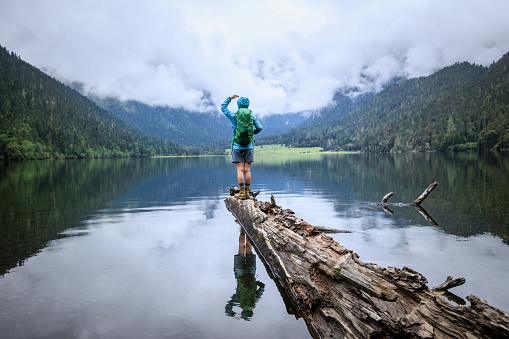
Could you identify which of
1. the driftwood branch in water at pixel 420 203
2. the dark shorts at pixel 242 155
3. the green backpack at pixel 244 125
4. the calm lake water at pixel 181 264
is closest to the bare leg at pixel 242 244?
the calm lake water at pixel 181 264

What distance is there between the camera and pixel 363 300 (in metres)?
4.77

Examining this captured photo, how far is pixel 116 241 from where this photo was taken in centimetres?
1074

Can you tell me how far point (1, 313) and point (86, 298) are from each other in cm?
128

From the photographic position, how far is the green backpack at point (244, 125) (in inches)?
563

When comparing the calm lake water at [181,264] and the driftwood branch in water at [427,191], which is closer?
the calm lake water at [181,264]

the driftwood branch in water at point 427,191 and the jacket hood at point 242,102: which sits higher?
the jacket hood at point 242,102

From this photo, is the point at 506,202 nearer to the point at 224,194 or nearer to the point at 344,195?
the point at 344,195

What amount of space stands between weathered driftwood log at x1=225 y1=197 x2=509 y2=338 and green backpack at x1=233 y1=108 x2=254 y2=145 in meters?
7.34

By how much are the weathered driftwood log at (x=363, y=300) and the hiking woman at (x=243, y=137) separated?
737 cm

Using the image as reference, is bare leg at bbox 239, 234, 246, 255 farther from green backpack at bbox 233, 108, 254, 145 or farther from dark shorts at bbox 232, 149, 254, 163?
green backpack at bbox 233, 108, 254, 145

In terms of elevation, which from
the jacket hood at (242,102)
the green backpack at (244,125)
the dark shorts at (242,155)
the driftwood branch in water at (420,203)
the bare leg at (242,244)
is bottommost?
the bare leg at (242,244)

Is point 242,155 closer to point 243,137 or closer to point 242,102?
point 243,137

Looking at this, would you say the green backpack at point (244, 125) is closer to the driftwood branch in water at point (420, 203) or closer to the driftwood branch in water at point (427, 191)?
Answer: the driftwood branch in water at point (420, 203)

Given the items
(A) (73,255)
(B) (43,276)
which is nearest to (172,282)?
(B) (43,276)
